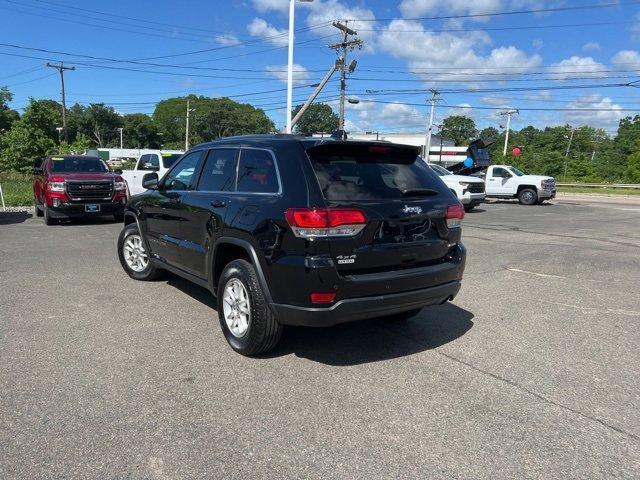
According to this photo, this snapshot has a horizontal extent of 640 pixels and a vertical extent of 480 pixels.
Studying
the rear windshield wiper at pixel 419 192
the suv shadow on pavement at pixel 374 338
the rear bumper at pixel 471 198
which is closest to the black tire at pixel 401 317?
the suv shadow on pavement at pixel 374 338

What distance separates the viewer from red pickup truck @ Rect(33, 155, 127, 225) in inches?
471

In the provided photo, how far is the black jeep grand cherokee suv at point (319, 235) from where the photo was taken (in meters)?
3.63

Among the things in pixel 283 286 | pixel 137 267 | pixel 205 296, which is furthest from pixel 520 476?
pixel 137 267

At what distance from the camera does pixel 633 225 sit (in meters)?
15.0

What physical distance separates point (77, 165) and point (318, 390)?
11947 mm

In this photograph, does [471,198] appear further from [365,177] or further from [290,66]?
[365,177]

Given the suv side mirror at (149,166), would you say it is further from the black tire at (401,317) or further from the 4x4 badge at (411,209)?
the 4x4 badge at (411,209)

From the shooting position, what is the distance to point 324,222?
3.57m

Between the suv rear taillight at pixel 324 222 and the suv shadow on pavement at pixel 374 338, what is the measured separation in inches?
45.5

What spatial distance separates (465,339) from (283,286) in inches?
78.0

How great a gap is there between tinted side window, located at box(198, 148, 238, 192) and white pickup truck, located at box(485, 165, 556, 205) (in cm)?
2109

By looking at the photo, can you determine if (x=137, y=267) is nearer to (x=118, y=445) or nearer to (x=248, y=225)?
(x=248, y=225)

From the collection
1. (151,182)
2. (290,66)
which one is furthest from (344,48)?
(151,182)

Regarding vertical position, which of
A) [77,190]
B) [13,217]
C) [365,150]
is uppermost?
[365,150]
